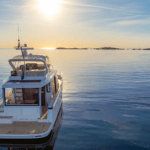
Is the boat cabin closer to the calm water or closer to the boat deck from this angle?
the boat deck

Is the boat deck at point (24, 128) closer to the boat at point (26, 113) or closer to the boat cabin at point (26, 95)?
the boat at point (26, 113)

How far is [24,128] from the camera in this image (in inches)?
401

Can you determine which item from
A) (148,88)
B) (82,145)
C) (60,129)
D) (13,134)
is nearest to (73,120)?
(60,129)

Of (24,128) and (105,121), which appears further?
(105,121)

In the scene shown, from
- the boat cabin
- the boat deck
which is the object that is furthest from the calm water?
the boat cabin

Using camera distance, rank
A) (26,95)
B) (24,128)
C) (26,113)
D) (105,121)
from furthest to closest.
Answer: (105,121) → (26,95) → (26,113) → (24,128)

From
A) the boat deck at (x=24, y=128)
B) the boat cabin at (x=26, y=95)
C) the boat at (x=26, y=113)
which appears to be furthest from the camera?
the boat cabin at (x=26, y=95)

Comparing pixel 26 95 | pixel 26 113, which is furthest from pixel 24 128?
pixel 26 95

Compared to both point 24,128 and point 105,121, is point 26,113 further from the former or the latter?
point 105,121

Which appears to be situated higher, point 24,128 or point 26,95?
point 26,95

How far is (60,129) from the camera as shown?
1338 centimetres

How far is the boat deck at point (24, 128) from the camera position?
974 cm

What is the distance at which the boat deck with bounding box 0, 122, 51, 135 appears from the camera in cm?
974

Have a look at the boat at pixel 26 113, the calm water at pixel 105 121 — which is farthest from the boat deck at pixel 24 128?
the calm water at pixel 105 121
